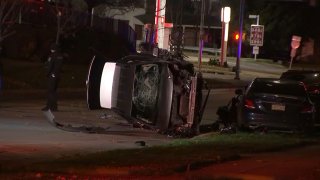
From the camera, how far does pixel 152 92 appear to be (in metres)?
15.3

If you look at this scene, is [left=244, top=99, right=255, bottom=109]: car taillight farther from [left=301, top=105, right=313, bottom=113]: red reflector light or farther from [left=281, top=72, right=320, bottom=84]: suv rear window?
[left=281, top=72, right=320, bottom=84]: suv rear window

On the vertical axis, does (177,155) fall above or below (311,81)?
below

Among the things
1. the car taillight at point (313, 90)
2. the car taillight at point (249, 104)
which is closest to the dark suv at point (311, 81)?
the car taillight at point (313, 90)

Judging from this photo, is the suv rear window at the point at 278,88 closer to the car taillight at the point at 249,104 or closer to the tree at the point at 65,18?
the car taillight at the point at 249,104

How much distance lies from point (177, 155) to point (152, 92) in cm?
387

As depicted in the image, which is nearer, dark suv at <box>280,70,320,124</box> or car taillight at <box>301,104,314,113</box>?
car taillight at <box>301,104,314,113</box>

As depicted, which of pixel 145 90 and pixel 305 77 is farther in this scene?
pixel 305 77

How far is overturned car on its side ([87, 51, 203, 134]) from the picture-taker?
49.1 feet

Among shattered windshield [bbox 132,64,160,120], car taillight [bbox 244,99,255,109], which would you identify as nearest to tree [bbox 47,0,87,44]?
car taillight [bbox 244,99,255,109]

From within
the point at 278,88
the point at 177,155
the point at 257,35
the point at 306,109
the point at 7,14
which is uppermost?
the point at 7,14

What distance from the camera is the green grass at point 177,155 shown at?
32.5 feet

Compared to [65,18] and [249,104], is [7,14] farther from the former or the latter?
[249,104]

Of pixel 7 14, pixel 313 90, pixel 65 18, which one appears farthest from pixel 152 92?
pixel 65 18

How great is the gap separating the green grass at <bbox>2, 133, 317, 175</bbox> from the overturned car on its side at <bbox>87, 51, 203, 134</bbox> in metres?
0.77
